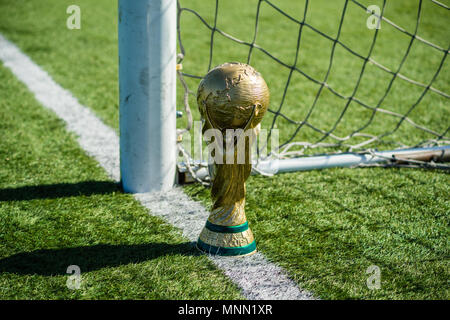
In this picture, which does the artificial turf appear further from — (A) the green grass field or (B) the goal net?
(B) the goal net

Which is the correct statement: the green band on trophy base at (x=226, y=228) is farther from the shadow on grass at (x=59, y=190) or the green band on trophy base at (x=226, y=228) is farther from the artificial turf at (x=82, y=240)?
the shadow on grass at (x=59, y=190)

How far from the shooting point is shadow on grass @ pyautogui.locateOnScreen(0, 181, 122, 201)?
7.80 ft

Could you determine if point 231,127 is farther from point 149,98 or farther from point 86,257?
point 86,257

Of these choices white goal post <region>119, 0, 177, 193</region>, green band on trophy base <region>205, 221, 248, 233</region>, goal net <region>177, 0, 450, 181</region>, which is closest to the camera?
green band on trophy base <region>205, 221, 248, 233</region>

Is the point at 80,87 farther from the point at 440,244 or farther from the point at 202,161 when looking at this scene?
the point at 440,244

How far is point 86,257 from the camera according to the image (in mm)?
1897

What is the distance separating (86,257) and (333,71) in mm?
3584

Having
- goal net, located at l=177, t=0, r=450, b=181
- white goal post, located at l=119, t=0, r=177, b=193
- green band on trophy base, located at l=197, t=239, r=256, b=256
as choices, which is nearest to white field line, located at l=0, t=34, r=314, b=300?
green band on trophy base, located at l=197, t=239, r=256, b=256

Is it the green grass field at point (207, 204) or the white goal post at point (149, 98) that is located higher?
the white goal post at point (149, 98)

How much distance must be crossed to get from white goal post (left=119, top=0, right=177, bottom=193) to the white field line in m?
0.13

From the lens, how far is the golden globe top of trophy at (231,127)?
5.79 feet

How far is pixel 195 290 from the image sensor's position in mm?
1729

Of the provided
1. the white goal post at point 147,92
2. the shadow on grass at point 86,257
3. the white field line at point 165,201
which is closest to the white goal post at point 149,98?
the white goal post at point 147,92
